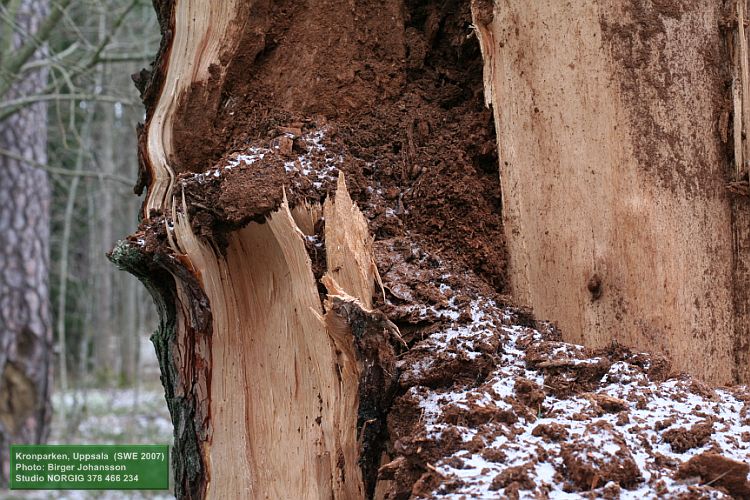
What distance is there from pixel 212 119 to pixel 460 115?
2.63 feet

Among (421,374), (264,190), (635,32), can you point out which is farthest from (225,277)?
(635,32)

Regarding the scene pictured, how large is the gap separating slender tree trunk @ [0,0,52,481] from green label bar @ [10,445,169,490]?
3.92 meters

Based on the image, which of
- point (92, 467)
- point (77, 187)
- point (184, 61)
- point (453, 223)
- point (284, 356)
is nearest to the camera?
point (284, 356)

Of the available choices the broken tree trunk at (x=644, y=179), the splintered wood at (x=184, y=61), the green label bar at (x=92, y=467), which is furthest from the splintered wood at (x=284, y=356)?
the green label bar at (x=92, y=467)

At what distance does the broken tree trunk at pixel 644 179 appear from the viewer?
2.02 m

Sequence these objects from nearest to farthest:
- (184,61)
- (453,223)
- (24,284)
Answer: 1. (453,223)
2. (184,61)
3. (24,284)

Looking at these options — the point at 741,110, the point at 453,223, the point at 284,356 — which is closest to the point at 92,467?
the point at 284,356

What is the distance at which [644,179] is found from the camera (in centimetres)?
202

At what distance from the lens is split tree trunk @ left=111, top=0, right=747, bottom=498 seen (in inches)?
75.4

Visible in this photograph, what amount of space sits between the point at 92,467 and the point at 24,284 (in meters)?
4.49

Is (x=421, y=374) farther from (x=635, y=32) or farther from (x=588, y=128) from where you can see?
(x=635, y=32)

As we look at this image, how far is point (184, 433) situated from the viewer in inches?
85.7

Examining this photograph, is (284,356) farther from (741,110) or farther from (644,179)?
(741,110)

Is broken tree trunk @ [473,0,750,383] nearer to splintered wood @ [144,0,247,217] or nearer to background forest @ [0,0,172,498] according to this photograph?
Answer: splintered wood @ [144,0,247,217]
